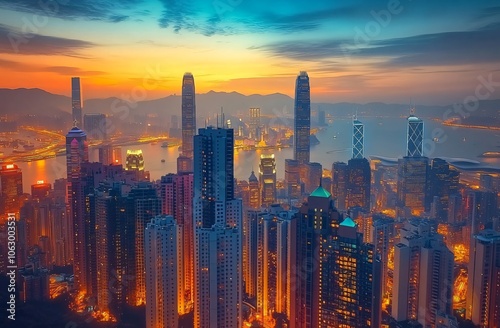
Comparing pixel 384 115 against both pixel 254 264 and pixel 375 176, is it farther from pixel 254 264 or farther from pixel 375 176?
pixel 254 264

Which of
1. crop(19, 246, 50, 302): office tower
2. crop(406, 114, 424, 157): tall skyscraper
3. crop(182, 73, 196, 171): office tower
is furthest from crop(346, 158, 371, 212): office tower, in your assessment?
crop(19, 246, 50, 302): office tower

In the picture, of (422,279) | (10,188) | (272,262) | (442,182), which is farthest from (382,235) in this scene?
(10,188)

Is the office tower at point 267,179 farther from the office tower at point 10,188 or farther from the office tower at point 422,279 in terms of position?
the office tower at point 10,188

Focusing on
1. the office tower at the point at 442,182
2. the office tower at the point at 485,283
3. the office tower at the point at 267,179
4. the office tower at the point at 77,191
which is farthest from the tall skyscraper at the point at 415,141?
the office tower at the point at 77,191

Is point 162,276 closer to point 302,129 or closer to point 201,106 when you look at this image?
point 201,106

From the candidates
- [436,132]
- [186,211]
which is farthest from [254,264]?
[436,132]

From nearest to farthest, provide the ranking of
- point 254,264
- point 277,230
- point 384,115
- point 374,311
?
1. point 374,311
2. point 277,230
3. point 254,264
4. point 384,115
